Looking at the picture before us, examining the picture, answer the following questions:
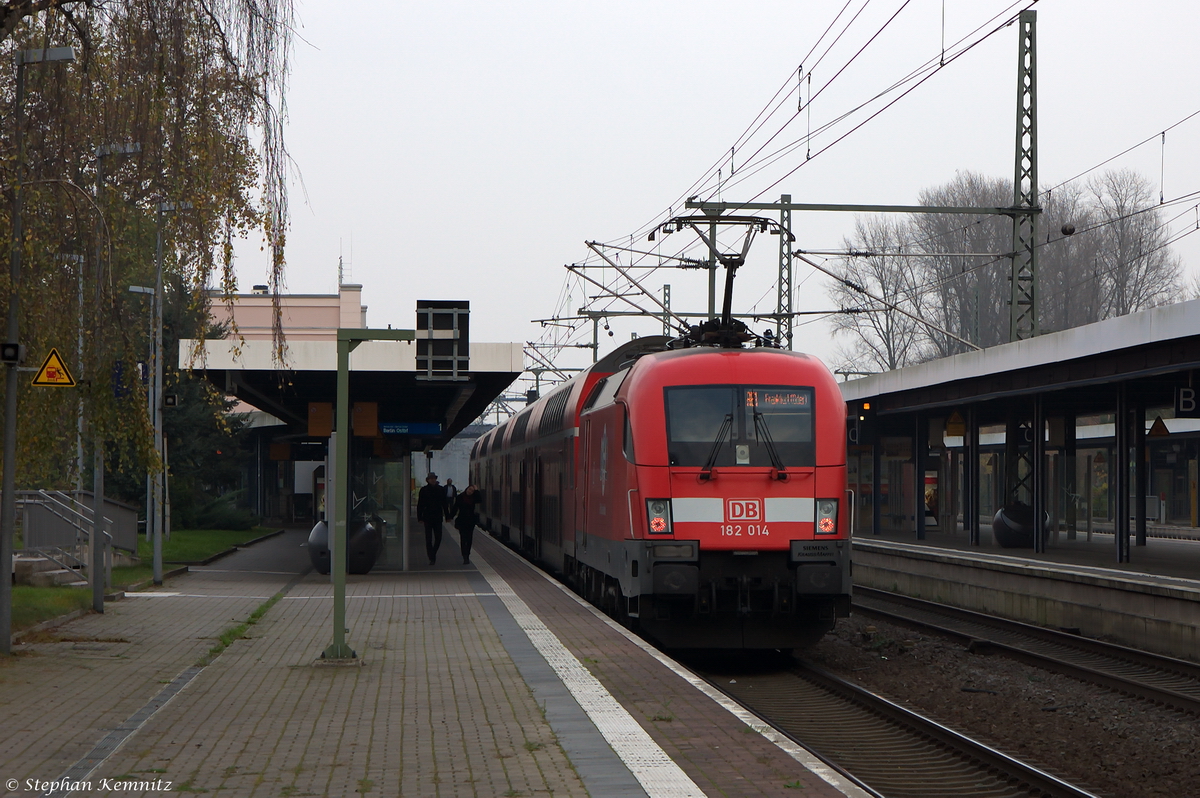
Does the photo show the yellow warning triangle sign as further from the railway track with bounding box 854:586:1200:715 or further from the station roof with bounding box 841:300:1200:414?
the station roof with bounding box 841:300:1200:414

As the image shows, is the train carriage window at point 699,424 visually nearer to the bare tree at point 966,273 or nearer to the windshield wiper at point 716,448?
the windshield wiper at point 716,448

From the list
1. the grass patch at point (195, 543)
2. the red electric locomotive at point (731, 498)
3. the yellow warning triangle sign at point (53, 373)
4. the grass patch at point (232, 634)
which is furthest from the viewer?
the grass patch at point (195, 543)

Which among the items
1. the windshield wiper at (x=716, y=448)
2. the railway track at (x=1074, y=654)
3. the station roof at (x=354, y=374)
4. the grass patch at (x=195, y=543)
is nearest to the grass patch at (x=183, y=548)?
the grass patch at (x=195, y=543)

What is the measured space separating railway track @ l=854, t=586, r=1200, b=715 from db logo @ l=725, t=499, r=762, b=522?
344 cm

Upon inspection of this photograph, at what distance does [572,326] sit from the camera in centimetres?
4300

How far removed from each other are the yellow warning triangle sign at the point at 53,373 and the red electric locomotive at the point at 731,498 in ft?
17.3

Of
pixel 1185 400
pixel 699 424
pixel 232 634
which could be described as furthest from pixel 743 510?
pixel 1185 400

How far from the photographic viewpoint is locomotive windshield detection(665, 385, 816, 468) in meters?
12.7

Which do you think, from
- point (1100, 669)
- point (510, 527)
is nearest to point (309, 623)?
point (1100, 669)

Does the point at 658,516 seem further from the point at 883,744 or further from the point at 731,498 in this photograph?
the point at 883,744

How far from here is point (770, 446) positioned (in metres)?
12.8

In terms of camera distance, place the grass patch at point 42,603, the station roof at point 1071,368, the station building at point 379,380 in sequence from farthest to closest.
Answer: the station roof at point 1071,368
the grass patch at point 42,603
the station building at point 379,380

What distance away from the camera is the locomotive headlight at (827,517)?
12.6 m

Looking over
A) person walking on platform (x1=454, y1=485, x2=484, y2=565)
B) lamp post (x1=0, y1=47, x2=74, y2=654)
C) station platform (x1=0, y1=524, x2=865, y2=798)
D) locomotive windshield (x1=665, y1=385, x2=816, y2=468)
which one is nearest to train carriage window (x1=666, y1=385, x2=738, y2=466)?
locomotive windshield (x1=665, y1=385, x2=816, y2=468)
